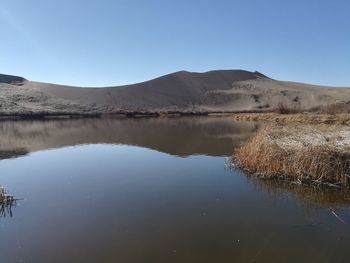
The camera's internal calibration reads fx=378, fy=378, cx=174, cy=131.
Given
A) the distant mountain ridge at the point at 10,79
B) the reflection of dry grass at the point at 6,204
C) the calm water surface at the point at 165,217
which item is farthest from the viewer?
the distant mountain ridge at the point at 10,79

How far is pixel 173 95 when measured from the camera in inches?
3762

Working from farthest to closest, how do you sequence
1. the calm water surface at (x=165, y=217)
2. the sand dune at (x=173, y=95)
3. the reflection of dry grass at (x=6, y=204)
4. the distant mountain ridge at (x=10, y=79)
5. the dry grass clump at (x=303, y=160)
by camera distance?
the distant mountain ridge at (x=10, y=79) → the sand dune at (x=173, y=95) → the dry grass clump at (x=303, y=160) → the reflection of dry grass at (x=6, y=204) → the calm water surface at (x=165, y=217)

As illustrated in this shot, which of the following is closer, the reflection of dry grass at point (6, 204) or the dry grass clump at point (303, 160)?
the reflection of dry grass at point (6, 204)

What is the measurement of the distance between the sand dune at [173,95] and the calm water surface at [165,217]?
2407 inches

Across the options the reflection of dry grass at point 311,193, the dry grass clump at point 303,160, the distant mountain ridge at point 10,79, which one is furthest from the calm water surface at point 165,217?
the distant mountain ridge at point 10,79

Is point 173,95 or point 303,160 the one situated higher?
point 173,95

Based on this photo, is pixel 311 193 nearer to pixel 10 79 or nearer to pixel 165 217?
pixel 165 217

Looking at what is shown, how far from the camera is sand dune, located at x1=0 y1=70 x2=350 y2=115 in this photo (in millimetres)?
80062

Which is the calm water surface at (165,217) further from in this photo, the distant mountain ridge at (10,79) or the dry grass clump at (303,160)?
the distant mountain ridge at (10,79)

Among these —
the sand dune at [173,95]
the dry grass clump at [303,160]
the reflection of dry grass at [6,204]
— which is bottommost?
the reflection of dry grass at [6,204]

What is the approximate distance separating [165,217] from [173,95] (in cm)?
8683

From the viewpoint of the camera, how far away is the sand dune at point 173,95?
3152 inches

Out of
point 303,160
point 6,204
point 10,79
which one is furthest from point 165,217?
point 10,79

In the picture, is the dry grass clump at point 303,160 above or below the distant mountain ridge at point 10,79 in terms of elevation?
below
